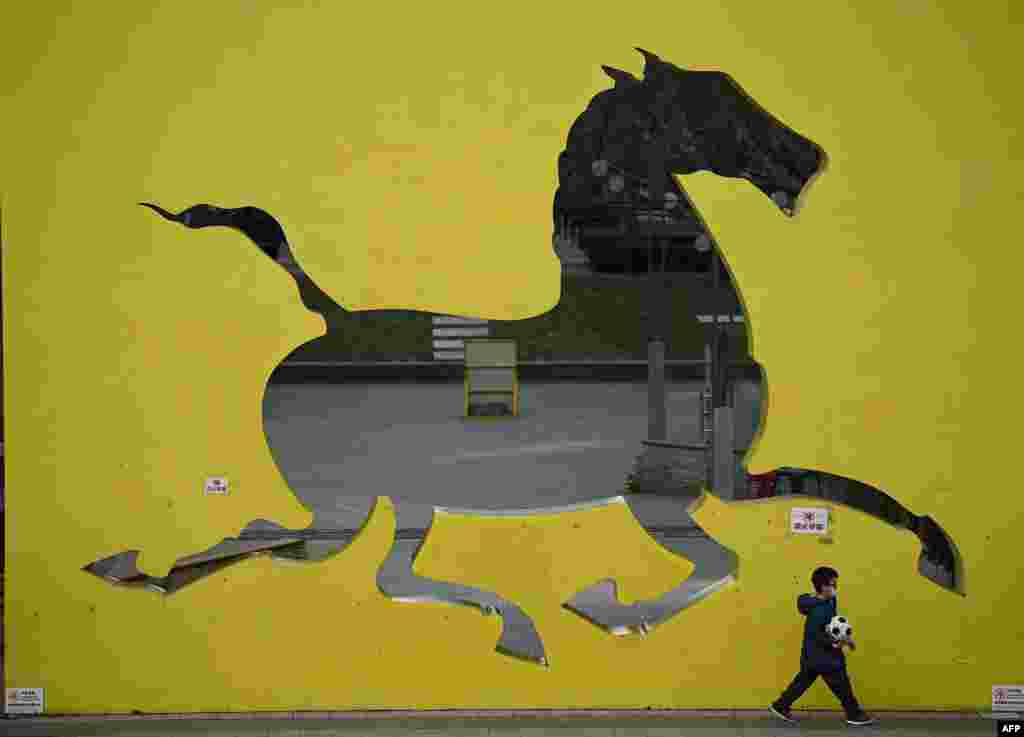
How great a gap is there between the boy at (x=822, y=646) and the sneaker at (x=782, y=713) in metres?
0.14

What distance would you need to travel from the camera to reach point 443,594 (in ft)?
32.1

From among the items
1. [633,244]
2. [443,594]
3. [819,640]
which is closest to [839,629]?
[819,640]

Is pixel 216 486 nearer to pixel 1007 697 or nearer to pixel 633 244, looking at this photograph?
pixel 1007 697

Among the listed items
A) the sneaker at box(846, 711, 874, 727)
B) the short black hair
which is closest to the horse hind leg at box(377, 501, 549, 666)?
the short black hair

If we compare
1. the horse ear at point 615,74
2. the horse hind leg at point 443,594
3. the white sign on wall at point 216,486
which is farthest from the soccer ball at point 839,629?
the white sign on wall at point 216,486

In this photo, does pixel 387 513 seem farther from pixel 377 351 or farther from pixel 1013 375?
pixel 377 351

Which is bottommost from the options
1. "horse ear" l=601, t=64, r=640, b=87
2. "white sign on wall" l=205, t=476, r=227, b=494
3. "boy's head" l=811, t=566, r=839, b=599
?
"boy's head" l=811, t=566, r=839, b=599

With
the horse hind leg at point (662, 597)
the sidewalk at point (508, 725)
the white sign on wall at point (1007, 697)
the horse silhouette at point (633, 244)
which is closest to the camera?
the sidewalk at point (508, 725)

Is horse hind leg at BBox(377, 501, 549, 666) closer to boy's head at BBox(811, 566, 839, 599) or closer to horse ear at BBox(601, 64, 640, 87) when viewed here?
boy's head at BBox(811, 566, 839, 599)

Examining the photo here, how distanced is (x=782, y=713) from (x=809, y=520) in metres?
0.92

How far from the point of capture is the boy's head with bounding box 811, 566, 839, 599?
744 centimetres

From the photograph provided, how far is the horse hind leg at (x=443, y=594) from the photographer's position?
307 inches

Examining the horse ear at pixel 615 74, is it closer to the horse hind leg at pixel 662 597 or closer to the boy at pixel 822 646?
the horse hind leg at pixel 662 597

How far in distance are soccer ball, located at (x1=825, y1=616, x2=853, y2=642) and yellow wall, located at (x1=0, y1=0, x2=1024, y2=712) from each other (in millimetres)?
313
